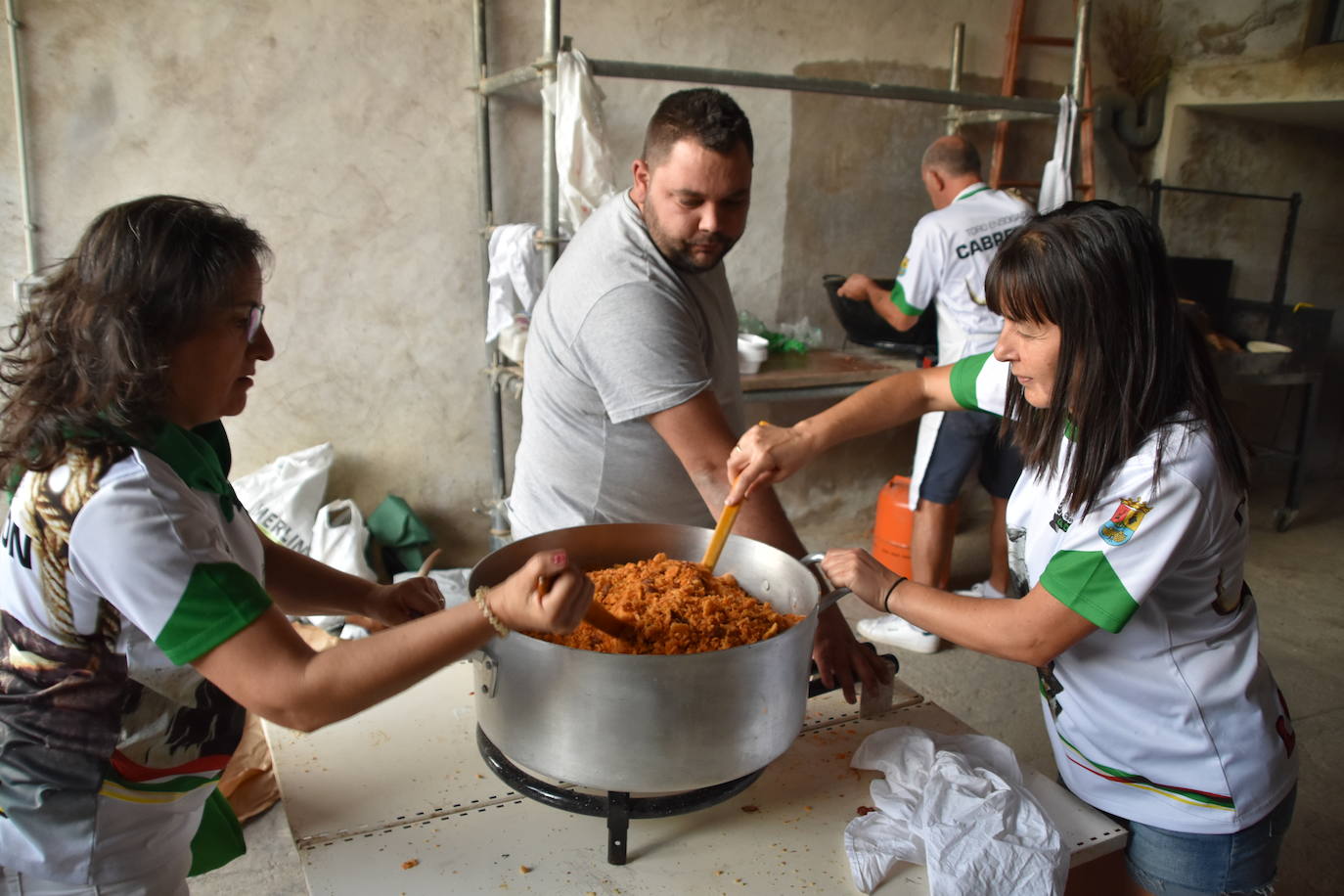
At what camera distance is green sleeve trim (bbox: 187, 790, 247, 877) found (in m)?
1.33

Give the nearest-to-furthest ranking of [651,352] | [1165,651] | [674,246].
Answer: [1165,651] → [651,352] → [674,246]

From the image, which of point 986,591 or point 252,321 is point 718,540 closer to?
point 252,321

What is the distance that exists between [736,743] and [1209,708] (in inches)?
28.6

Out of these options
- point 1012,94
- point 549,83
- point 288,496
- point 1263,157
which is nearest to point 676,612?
point 549,83

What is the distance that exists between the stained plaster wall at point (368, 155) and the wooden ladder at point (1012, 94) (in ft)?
1.46

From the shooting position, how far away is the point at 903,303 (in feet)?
12.7

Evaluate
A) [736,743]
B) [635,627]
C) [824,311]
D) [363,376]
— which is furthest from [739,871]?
[824,311]

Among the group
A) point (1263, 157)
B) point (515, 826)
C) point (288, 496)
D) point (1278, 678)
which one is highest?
point (1263, 157)

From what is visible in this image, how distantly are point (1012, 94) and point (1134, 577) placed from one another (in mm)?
4137

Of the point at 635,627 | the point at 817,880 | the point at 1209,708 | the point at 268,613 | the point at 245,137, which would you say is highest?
the point at 245,137

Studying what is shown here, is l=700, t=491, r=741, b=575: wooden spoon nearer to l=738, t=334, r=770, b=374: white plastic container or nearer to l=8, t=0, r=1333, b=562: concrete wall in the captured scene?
l=738, t=334, r=770, b=374: white plastic container

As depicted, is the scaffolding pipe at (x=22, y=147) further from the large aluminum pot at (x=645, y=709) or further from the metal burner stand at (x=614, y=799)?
the large aluminum pot at (x=645, y=709)

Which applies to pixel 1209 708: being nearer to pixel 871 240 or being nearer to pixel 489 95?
pixel 489 95

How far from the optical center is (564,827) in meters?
1.25
